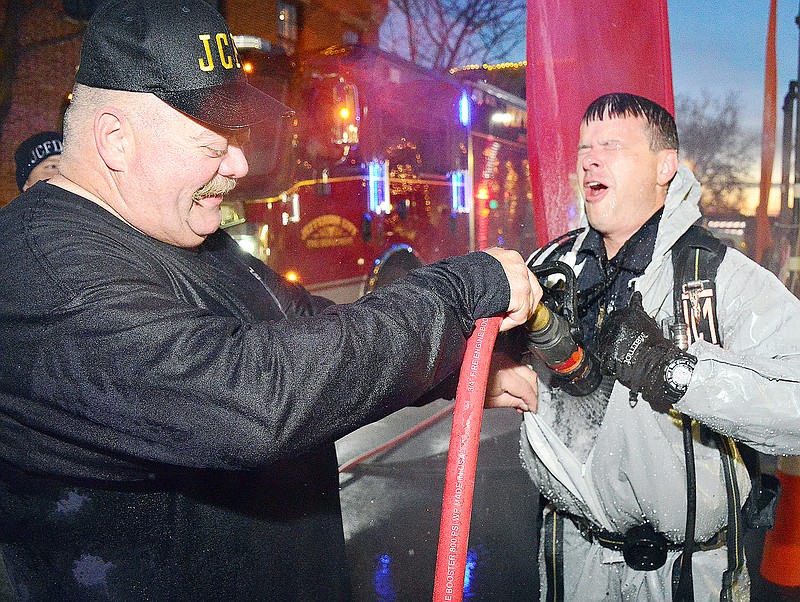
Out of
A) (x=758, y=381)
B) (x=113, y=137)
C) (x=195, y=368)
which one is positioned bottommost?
(x=758, y=381)

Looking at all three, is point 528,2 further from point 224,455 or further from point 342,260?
point 342,260

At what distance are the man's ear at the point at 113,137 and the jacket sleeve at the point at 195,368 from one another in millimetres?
→ 305

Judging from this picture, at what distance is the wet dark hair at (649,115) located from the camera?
8.52ft

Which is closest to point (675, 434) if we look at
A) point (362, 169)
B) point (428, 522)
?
point (428, 522)

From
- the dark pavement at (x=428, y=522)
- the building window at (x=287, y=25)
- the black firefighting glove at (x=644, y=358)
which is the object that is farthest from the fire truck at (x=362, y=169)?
the building window at (x=287, y=25)

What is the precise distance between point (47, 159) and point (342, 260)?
4.03 metres

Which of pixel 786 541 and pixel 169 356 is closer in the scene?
pixel 169 356

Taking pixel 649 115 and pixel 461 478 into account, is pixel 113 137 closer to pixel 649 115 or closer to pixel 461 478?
pixel 461 478

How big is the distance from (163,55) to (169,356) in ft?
2.50

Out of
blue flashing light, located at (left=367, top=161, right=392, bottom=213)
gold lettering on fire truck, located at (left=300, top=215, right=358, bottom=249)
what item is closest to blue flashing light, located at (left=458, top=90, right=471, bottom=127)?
blue flashing light, located at (left=367, top=161, right=392, bottom=213)

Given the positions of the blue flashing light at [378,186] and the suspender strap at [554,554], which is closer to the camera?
the suspender strap at [554,554]

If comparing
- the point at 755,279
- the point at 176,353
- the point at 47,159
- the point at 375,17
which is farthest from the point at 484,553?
the point at 375,17

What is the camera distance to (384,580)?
4121mm

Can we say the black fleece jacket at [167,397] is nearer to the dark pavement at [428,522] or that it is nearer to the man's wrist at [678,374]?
the man's wrist at [678,374]
